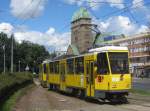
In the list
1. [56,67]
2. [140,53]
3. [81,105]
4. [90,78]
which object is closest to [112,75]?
[90,78]

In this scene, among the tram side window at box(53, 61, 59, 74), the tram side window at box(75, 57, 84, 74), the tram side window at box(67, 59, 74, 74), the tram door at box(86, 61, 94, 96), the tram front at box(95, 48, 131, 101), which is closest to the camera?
the tram front at box(95, 48, 131, 101)

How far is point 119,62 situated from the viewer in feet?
80.9

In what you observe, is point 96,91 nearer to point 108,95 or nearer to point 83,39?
point 108,95

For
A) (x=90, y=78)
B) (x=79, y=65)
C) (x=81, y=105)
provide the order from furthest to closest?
(x=79, y=65) < (x=90, y=78) < (x=81, y=105)

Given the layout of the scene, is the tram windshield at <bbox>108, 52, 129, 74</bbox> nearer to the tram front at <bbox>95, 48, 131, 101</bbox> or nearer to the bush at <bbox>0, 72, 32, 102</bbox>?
the tram front at <bbox>95, 48, 131, 101</bbox>

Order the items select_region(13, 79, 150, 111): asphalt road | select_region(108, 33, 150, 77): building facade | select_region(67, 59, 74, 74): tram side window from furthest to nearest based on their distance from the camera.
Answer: select_region(108, 33, 150, 77): building facade
select_region(67, 59, 74, 74): tram side window
select_region(13, 79, 150, 111): asphalt road

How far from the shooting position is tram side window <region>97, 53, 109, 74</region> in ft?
80.1

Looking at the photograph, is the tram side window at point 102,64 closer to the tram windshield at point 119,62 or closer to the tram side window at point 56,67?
the tram windshield at point 119,62

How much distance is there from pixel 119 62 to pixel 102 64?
3.20 feet

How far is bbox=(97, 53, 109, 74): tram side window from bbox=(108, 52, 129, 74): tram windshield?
28cm

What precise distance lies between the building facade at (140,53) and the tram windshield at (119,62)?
94.1 meters

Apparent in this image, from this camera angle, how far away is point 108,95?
24500 millimetres

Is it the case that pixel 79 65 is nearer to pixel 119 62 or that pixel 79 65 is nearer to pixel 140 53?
pixel 119 62

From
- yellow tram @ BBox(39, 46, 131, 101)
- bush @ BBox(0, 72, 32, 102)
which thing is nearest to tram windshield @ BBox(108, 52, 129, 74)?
yellow tram @ BBox(39, 46, 131, 101)
